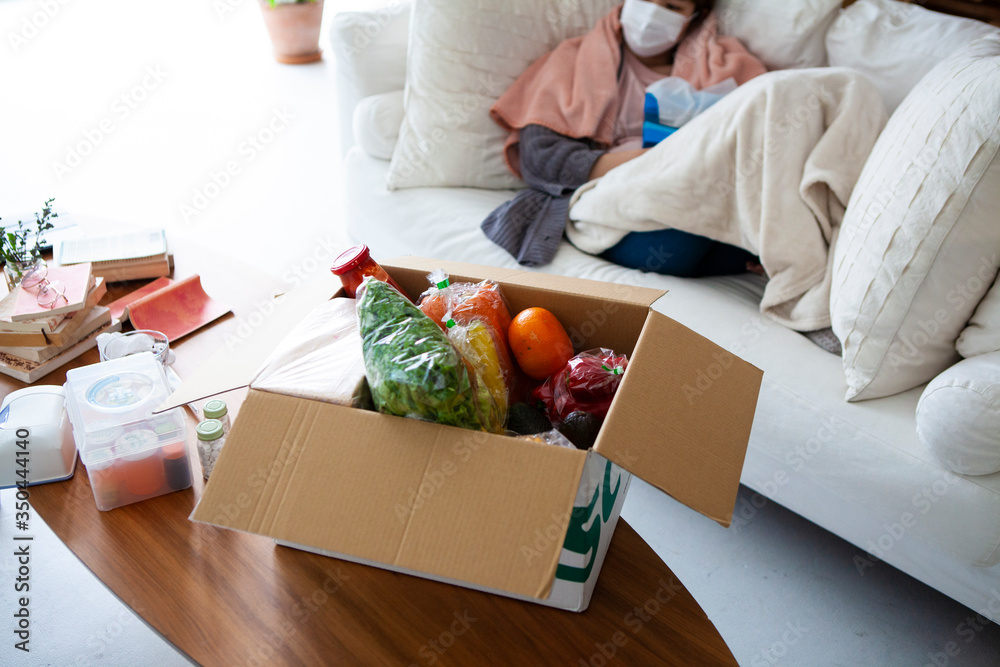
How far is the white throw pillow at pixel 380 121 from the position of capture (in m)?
1.72

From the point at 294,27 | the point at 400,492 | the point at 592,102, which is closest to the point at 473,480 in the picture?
the point at 400,492

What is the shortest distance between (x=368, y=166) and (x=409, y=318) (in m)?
1.19

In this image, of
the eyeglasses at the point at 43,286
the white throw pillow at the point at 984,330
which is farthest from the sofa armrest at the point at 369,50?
the white throw pillow at the point at 984,330

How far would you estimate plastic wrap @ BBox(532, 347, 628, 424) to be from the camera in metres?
0.77

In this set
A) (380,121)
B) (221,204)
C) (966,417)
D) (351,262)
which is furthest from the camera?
(221,204)

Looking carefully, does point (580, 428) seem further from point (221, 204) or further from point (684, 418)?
point (221, 204)

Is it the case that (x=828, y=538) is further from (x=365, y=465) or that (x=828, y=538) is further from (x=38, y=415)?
(x=38, y=415)

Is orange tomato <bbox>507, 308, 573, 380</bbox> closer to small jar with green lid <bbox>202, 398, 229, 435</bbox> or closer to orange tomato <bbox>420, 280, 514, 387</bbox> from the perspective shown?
orange tomato <bbox>420, 280, 514, 387</bbox>

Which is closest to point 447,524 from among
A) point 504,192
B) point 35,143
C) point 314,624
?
point 314,624

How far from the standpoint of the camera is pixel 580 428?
2.43 ft

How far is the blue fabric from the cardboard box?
702 millimetres

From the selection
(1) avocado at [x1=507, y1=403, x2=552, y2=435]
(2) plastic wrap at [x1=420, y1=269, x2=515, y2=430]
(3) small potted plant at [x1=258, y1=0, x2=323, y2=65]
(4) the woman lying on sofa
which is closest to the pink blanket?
(4) the woman lying on sofa

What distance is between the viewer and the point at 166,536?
769 mm

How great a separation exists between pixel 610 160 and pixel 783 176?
435mm
